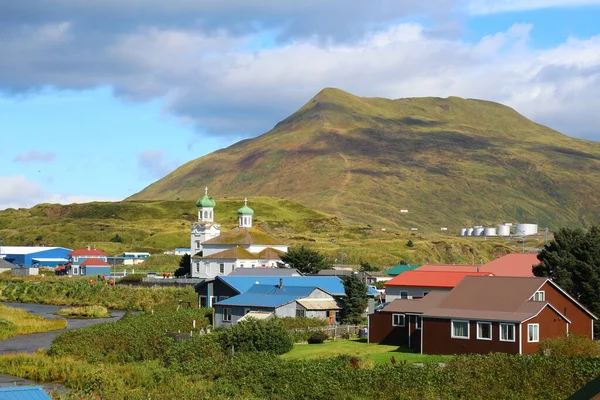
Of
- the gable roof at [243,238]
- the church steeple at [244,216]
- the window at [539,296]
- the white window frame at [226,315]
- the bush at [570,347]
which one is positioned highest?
the church steeple at [244,216]

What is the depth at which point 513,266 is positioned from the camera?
65.6 m

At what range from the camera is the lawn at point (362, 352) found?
38.8 meters

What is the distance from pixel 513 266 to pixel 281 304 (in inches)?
834

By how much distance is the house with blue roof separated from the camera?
176 ft

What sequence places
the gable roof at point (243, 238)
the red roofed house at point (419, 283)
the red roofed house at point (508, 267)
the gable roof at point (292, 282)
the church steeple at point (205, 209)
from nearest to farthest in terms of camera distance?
the red roofed house at point (419, 283), the gable roof at point (292, 282), the red roofed house at point (508, 267), the gable roof at point (243, 238), the church steeple at point (205, 209)

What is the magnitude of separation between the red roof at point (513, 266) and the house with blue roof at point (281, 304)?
14008 millimetres

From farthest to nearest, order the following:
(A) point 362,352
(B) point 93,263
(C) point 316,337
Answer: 1. (B) point 93,263
2. (C) point 316,337
3. (A) point 362,352

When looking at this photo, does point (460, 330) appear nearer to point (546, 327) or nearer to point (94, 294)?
point (546, 327)

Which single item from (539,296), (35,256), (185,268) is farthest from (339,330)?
(35,256)

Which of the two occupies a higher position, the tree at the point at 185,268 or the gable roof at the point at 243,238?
the gable roof at the point at 243,238

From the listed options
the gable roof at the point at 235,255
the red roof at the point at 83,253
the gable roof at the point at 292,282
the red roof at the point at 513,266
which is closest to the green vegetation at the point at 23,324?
the gable roof at the point at 292,282

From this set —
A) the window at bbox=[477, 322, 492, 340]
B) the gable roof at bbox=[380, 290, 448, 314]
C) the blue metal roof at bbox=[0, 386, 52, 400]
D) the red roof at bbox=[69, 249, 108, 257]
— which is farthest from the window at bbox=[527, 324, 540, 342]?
the red roof at bbox=[69, 249, 108, 257]

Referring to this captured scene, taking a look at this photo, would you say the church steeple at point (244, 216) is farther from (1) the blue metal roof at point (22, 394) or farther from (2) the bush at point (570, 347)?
(1) the blue metal roof at point (22, 394)

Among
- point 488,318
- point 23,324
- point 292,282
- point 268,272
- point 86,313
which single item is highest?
point 268,272
